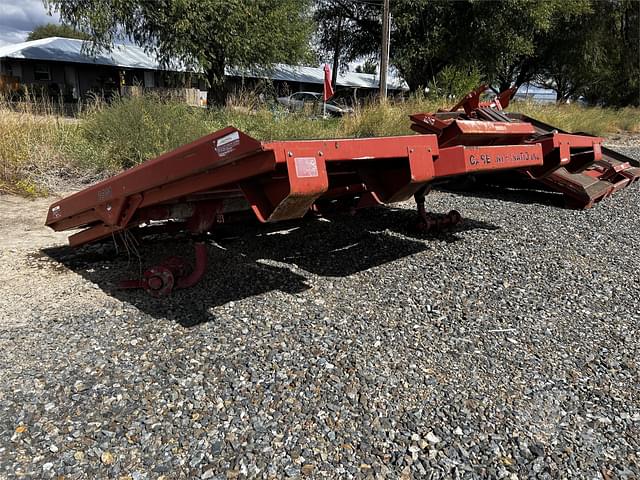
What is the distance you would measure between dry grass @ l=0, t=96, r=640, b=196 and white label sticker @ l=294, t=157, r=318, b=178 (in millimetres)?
5621

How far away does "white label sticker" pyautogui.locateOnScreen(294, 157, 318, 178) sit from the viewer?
2436 millimetres

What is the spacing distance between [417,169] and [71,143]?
6561mm

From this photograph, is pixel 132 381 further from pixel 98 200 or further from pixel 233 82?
pixel 233 82

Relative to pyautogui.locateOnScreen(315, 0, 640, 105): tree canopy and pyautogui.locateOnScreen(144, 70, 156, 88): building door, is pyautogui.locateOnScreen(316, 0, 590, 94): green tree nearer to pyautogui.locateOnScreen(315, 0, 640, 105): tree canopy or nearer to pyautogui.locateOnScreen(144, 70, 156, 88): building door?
pyautogui.locateOnScreen(315, 0, 640, 105): tree canopy

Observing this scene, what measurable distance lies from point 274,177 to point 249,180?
144 millimetres

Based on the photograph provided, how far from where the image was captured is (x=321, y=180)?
2.50 m

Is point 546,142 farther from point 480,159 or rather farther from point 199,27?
point 199,27

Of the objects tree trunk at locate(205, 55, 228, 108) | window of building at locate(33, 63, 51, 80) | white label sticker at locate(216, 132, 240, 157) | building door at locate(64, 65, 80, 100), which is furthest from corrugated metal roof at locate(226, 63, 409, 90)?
white label sticker at locate(216, 132, 240, 157)

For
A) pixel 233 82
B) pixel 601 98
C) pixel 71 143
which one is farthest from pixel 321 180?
pixel 601 98

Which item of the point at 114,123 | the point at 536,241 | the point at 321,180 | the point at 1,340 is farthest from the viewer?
the point at 114,123

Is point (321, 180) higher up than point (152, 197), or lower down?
higher up

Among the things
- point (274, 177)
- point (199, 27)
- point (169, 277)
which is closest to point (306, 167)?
point (274, 177)

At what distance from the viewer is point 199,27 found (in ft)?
52.6

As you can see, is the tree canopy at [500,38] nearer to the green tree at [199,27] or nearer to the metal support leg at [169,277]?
the green tree at [199,27]
